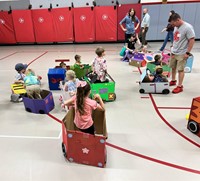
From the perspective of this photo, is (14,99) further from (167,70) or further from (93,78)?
(167,70)

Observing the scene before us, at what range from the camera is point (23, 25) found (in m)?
10.6

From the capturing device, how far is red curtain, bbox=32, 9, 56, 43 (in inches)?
410

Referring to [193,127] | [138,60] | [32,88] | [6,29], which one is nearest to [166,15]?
[138,60]

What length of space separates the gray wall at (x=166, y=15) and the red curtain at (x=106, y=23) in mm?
1833

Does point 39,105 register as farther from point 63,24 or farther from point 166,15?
point 166,15

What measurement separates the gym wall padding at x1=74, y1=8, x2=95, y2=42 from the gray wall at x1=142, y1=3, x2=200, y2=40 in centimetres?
297

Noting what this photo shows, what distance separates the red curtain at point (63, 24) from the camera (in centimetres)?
1035

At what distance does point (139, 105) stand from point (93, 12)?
25.4ft

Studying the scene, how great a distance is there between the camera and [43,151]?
106 inches

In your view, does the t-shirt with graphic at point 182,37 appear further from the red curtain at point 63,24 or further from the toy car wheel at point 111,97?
the red curtain at point 63,24

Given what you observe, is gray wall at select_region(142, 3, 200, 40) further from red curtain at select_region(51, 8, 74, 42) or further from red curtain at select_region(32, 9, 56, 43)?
red curtain at select_region(32, 9, 56, 43)

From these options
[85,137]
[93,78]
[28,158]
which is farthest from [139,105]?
[28,158]

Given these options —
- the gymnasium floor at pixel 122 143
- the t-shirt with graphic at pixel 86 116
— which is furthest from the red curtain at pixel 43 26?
the t-shirt with graphic at pixel 86 116

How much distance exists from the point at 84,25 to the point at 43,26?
86.5 inches
